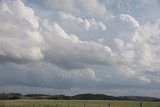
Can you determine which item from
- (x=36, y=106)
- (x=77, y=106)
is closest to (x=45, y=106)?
(x=36, y=106)

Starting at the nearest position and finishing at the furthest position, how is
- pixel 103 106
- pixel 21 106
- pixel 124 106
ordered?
pixel 103 106
pixel 124 106
pixel 21 106

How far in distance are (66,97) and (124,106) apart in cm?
5463

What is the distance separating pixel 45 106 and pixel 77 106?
7.96 meters

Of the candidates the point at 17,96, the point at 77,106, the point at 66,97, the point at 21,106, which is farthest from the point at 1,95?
the point at 77,106

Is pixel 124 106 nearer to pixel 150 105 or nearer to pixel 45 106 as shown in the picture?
pixel 150 105

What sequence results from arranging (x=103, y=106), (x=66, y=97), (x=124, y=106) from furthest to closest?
(x=66, y=97)
(x=124, y=106)
(x=103, y=106)

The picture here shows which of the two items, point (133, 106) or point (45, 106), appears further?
point (45, 106)

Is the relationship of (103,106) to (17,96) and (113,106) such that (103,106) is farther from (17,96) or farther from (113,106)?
(17,96)

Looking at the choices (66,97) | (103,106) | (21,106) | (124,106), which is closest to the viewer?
(103,106)

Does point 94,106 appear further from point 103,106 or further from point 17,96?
point 17,96

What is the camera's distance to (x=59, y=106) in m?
56.8

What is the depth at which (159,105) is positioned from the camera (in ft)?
182

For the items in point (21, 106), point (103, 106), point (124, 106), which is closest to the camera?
point (103, 106)

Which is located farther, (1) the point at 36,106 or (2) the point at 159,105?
(1) the point at 36,106
